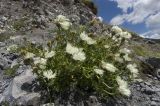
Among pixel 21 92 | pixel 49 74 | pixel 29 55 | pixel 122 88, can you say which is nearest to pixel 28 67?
pixel 21 92

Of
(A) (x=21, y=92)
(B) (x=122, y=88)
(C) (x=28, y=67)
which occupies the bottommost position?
(A) (x=21, y=92)

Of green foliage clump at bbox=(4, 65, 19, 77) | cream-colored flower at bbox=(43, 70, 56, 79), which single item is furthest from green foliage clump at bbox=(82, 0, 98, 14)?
cream-colored flower at bbox=(43, 70, 56, 79)

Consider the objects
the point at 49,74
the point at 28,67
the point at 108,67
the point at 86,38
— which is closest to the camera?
the point at 49,74

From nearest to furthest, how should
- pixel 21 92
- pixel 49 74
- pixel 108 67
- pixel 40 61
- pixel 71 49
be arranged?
1. pixel 49 74
2. pixel 71 49
3. pixel 40 61
4. pixel 108 67
5. pixel 21 92

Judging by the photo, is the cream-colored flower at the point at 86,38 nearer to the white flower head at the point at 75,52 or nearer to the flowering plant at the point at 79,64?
the flowering plant at the point at 79,64

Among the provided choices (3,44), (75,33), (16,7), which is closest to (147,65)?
(3,44)

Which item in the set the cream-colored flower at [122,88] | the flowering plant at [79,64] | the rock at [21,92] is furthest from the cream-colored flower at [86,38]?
the rock at [21,92]

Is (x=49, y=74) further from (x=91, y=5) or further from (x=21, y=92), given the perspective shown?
(x=91, y=5)
